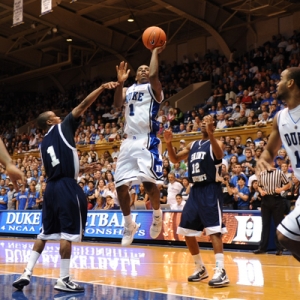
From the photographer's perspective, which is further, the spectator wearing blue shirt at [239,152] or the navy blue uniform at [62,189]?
the spectator wearing blue shirt at [239,152]

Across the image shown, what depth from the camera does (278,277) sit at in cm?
719

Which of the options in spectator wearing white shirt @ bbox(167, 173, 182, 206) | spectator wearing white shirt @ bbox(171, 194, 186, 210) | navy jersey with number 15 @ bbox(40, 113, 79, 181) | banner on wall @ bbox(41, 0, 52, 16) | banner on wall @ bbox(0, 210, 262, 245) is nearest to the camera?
navy jersey with number 15 @ bbox(40, 113, 79, 181)

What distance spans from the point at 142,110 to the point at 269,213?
4.76m

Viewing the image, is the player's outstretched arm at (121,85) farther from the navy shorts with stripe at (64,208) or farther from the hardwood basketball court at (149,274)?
the hardwood basketball court at (149,274)

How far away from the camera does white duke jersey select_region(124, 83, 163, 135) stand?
693cm

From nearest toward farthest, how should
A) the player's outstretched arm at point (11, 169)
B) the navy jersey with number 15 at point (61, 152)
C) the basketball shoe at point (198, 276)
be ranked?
1. the player's outstretched arm at point (11, 169)
2. the navy jersey with number 15 at point (61, 152)
3. the basketball shoe at point (198, 276)

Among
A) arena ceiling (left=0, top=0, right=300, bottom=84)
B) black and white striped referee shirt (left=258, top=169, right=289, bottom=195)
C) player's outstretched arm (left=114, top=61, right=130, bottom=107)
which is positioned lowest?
black and white striped referee shirt (left=258, top=169, right=289, bottom=195)

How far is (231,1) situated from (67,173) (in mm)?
17162

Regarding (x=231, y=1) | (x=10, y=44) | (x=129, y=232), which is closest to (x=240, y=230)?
(x=129, y=232)

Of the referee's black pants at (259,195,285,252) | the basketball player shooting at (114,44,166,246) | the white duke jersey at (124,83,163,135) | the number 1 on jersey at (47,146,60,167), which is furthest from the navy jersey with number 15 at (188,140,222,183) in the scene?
the referee's black pants at (259,195,285,252)

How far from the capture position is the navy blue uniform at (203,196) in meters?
6.64

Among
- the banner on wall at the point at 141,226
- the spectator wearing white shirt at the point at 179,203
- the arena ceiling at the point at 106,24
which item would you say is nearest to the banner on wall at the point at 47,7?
the arena ceiling at the point at 106,24

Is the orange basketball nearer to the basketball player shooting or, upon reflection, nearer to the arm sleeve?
the basketball player shooting

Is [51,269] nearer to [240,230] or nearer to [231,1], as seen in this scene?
[240,230]
